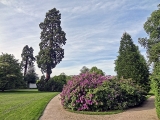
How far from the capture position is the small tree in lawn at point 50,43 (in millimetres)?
26359

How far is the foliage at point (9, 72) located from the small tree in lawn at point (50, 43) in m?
4.24

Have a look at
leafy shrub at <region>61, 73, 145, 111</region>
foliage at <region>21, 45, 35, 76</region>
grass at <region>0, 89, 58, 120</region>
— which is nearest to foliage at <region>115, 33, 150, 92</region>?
leafy shrub at <region>61, 73, 145, 111</region>

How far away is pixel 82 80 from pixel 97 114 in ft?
7.02

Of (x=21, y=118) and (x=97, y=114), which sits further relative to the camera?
(x=97, y=114)

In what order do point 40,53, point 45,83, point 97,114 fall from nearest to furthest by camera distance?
1. point 97,114
2. point 45,83
3. point 40,53

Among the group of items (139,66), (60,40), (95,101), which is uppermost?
(60,40)

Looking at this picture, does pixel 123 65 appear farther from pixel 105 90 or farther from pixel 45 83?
pixel 45 83

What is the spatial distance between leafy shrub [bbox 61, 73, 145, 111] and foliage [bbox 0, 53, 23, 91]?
598 inches

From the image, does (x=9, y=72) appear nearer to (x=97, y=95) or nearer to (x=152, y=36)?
(x=97, y=95)

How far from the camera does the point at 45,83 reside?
2494cm

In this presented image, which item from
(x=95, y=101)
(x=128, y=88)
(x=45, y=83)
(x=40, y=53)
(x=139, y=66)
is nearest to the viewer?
(x=95, y=101)

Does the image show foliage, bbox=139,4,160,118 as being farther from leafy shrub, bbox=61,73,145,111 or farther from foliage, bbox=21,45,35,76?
foliage, bbox=21,45,35,76

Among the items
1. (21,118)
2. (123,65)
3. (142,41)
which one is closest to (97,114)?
(21,118)

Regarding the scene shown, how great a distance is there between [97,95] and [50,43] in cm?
2148
